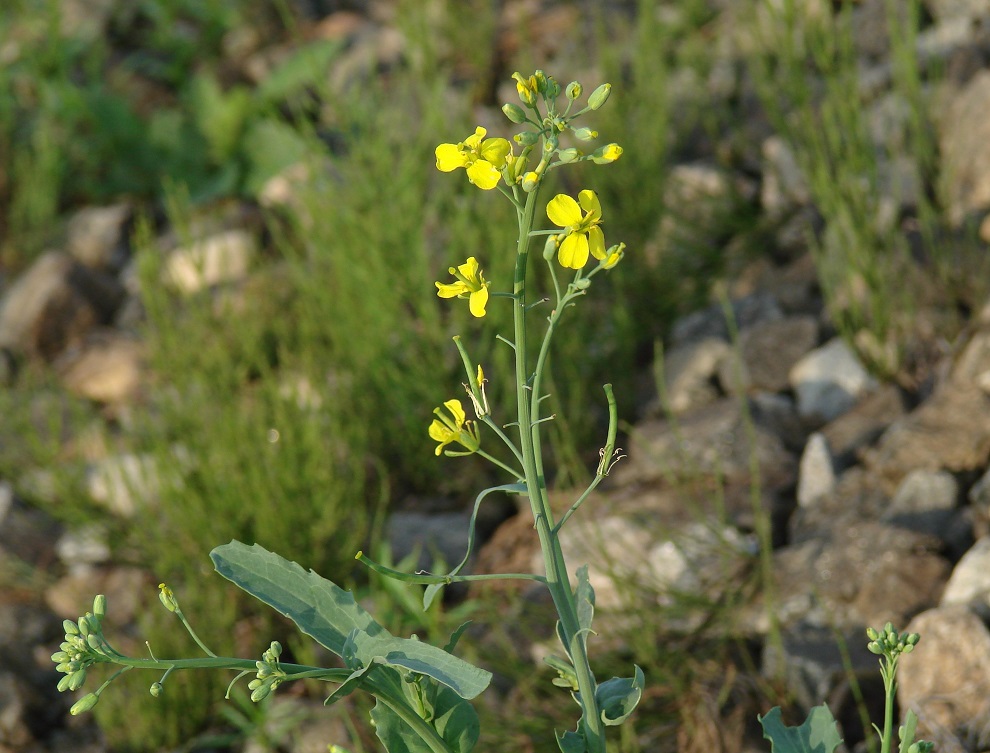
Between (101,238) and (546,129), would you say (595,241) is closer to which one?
(546,129)

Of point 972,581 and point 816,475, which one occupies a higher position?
point 972,581

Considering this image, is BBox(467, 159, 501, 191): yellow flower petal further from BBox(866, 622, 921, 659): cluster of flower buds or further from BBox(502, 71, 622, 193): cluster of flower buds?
BBox(866, 622, 921, 659): cluster of flower buds

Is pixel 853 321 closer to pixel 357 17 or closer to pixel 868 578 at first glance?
pixel 868 578

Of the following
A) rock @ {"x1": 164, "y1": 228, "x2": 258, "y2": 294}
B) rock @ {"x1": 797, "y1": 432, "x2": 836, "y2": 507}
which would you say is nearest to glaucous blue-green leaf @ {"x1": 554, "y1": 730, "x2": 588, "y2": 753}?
rock @ {"x1": 797, "y1": 432, "x2": 836, "y2": 507}

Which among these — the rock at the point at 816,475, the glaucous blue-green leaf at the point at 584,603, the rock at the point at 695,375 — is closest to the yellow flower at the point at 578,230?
the glaucous blue-green leaf at the point at 584,603

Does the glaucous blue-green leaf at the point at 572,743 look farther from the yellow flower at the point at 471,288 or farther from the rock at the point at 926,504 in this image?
the rock at the point at 926,504

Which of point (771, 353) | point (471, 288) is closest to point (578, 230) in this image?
point (471, 288)

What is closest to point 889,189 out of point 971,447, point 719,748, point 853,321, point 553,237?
point 853,321
